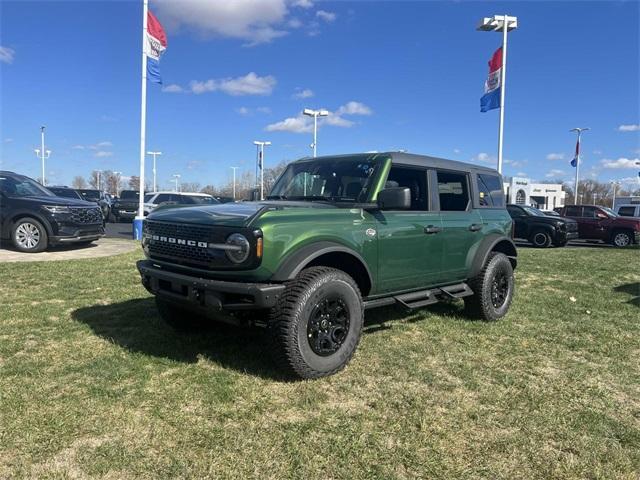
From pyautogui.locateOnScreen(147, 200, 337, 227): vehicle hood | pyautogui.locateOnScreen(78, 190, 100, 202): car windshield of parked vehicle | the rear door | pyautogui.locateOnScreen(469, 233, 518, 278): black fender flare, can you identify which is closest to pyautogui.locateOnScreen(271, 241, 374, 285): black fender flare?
pyautogui.locateOnScreen(147, 200, 337, 227): vehicle hood

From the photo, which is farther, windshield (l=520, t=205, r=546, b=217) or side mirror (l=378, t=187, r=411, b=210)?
windshield (l=520, t=205, r=546, b=217)

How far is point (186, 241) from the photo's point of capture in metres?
4.09

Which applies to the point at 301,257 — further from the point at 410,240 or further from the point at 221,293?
the point at 410,240

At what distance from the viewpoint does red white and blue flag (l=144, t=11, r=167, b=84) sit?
49.0 ft

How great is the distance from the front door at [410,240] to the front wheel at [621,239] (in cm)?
1744

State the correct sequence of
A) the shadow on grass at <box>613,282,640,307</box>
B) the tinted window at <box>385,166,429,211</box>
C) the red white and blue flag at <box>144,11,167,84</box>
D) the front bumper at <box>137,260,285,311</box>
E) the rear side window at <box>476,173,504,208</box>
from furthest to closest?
the red white and blue flag at <box>144,11,167,84</box> → the shadow on grass at <box>613,282,640,307</box> → the rear side window at <box>476,173,504,208</box> → the tinted window at <box>385,166,429,211</box> → the front bumper at <box>137,260,285,311</box>

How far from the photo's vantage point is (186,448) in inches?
113

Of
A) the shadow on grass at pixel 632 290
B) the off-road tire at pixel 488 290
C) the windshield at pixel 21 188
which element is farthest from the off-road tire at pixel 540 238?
the windshield at pixel 21 188

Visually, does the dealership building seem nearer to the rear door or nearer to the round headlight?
the rear door

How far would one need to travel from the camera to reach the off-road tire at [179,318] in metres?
4.91

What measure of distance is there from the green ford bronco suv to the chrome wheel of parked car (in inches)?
276

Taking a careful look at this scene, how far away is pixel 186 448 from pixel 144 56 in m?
14.4

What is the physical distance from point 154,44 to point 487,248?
13.0m

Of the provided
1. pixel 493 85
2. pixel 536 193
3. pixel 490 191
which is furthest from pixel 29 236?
pixel 536 193
